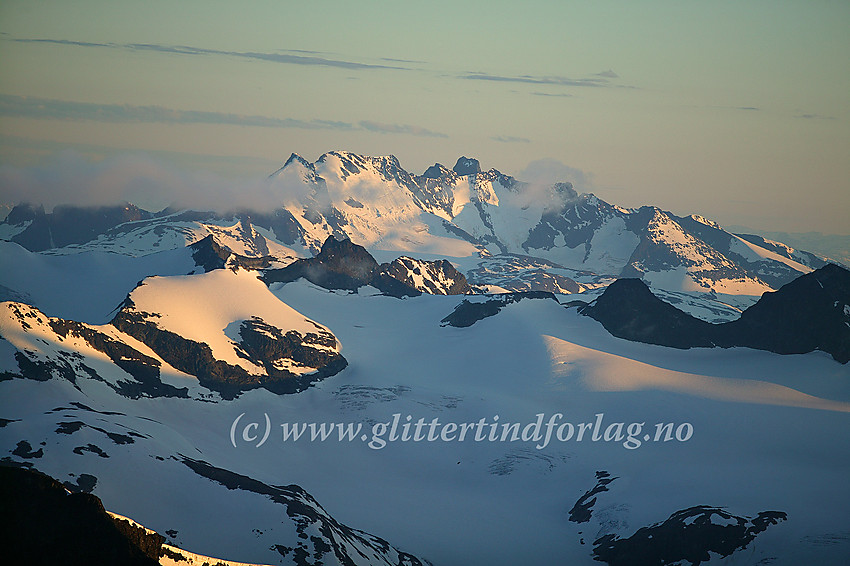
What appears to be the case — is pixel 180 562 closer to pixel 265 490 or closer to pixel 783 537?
pixel 265 490

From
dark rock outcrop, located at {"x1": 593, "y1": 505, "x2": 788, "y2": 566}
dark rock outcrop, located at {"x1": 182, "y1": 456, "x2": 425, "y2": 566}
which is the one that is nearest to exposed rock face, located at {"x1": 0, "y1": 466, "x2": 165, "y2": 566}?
dark rock outcrop, located at {"x1": 182, "y1": 456, "x2": 425, "y2": 566}

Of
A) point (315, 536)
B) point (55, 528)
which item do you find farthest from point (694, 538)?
point (55, 528)

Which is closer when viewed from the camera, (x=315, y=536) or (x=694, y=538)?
(x=315, y=536)

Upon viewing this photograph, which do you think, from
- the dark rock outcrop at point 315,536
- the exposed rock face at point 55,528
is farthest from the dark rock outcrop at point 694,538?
the exposed rock face at point 55,528

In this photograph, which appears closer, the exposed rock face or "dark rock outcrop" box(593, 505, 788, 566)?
the exposed rock face

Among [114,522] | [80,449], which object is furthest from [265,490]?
[114,522]

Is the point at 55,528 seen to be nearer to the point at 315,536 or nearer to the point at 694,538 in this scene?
the point at 315,536

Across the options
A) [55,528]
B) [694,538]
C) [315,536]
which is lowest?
[694,538]

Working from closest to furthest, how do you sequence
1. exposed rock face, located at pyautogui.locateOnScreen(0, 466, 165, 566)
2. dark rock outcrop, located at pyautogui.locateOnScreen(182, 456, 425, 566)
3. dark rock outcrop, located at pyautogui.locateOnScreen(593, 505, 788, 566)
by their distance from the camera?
exposed rock face, located at pyautogui.locateOnScreen(0, 466, 165, 566) → dark rock outcrop, located at pyautogui.locateOnScreen(182, 456, 425, 566) → dark rock outcrop, located at pyautogui.locateOnScreen(593, 505, 788, 566)

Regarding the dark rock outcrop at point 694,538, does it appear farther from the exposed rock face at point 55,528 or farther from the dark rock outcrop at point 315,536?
the exposed rock face at point 55,528

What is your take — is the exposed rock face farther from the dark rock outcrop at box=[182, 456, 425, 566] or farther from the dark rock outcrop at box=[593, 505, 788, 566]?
the dark rock outcrop at box=[593, 505, 788, 566]

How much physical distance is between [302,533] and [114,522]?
41642 mm

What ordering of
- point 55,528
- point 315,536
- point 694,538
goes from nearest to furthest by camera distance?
1. point 55,528
2. point 315,536
3. point 694,538

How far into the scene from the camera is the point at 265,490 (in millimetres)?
192500
